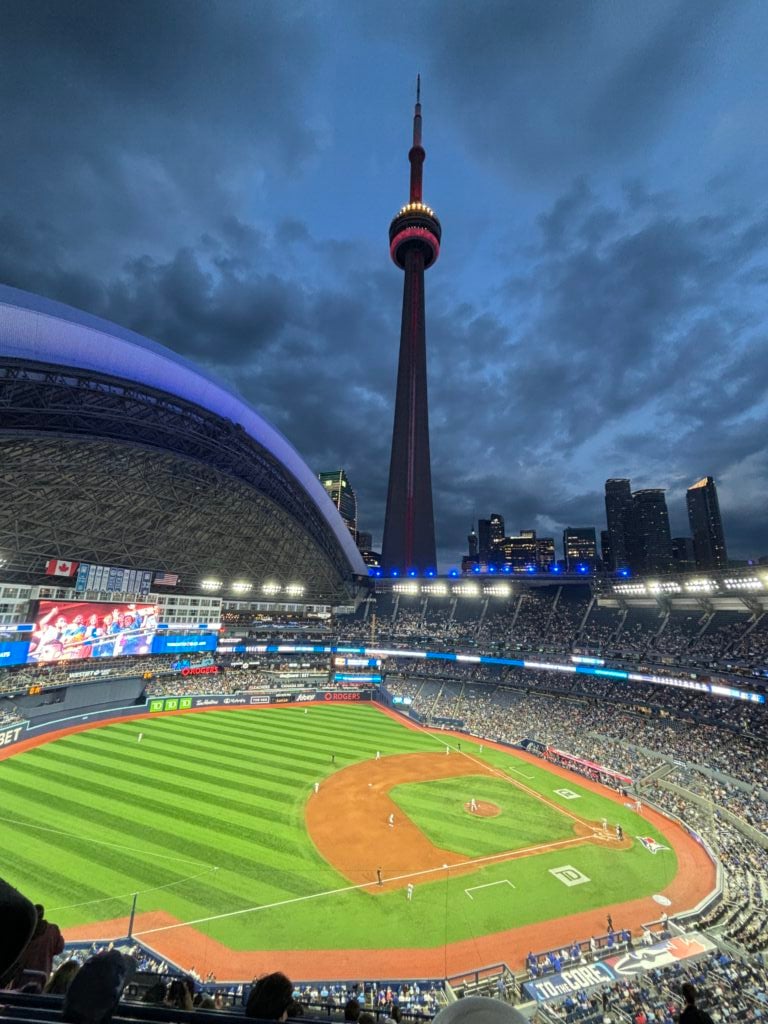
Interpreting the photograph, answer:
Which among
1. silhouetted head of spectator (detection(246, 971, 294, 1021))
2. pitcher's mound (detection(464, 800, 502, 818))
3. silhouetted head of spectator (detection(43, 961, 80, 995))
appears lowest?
pitcher's mound (detection(464, 800, 502, 818))

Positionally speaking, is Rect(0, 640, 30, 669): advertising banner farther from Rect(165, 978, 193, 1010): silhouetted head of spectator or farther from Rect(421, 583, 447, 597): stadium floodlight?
Rect(421, 583, 447, 597): stadium floodlight

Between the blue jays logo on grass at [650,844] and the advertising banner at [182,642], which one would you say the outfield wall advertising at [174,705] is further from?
the blue jays logo on grass at [650,844]

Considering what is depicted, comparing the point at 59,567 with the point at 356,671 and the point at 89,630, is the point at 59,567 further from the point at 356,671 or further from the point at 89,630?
the point at 356,671

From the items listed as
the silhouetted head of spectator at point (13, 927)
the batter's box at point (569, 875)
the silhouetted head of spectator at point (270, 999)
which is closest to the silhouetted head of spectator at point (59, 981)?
the silhouetted head of spectator at point (270, 999)

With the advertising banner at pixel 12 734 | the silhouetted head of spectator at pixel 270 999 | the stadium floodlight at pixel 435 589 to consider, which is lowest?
the advertising banner at pixel 12 734

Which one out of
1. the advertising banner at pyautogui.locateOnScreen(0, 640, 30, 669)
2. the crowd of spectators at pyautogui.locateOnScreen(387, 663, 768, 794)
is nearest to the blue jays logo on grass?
the crowd of spectators at pyautogui.locateOnScreen(387, 663, 768, 794)
